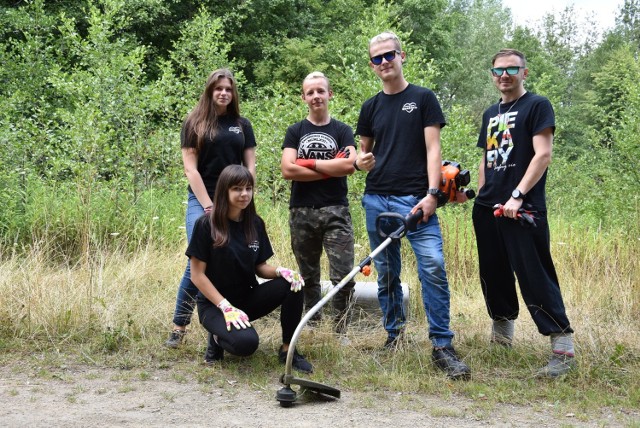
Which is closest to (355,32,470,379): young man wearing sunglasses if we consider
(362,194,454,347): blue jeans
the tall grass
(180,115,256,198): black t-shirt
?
(362,194,454,347): blue jeans

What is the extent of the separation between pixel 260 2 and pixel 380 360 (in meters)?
16.7

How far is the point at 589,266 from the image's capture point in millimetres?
6582

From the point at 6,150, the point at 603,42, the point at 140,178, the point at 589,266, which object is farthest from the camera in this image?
the point at 603,42

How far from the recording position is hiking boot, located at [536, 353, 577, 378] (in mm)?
4250

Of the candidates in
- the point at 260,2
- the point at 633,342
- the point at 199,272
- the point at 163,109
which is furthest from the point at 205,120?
the point at 260,2

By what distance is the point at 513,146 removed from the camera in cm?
432

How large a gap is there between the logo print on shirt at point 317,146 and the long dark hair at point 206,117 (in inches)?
20.8

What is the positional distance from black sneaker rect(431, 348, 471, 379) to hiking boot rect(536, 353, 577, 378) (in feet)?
1.47

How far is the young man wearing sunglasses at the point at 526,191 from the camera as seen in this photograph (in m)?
4.18

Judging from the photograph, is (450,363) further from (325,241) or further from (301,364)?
(325,241)

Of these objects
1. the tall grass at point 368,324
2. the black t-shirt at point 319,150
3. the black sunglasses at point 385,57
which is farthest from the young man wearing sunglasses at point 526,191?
the black t-shirt at point 319,150

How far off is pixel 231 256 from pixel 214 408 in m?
0.99

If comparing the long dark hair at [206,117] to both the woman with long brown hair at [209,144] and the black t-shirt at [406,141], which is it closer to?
the woman with long brown hair at [209,144]

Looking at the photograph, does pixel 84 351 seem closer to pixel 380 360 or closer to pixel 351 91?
pixel 380 360
